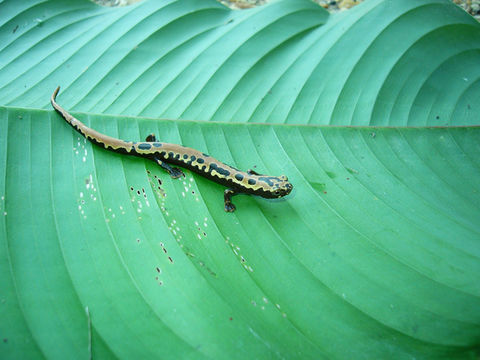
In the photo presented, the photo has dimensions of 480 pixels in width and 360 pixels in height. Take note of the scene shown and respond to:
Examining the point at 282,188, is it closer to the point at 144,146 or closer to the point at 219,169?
the point at 219,169

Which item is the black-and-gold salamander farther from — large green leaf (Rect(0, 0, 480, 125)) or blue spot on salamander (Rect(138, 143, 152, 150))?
large green leaf (Rect(0, 0, 480, 125))

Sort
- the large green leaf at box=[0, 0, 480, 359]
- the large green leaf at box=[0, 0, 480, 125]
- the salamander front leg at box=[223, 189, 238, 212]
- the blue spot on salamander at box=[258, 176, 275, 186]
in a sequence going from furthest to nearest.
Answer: the large green leaf at box=[0, 0, 480, 125]
the blue spot on salamander at box=[258, 176, 275, 186]
the salamander front leg at box=[223, 189, 238, 212]
the large green leaf at box=[0, 0, 480, 359]

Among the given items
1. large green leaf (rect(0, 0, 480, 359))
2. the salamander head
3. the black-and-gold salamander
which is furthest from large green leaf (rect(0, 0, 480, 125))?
the salamander head

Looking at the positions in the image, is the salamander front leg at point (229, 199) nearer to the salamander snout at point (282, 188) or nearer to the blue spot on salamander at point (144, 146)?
the salamander snout at point (282, 188)

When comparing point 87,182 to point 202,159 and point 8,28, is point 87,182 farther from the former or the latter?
point 8,28

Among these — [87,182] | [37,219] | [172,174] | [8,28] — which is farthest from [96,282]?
[8,28]

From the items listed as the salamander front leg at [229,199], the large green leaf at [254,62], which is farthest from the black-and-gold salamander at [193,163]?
the large green leaf at [254,62]
